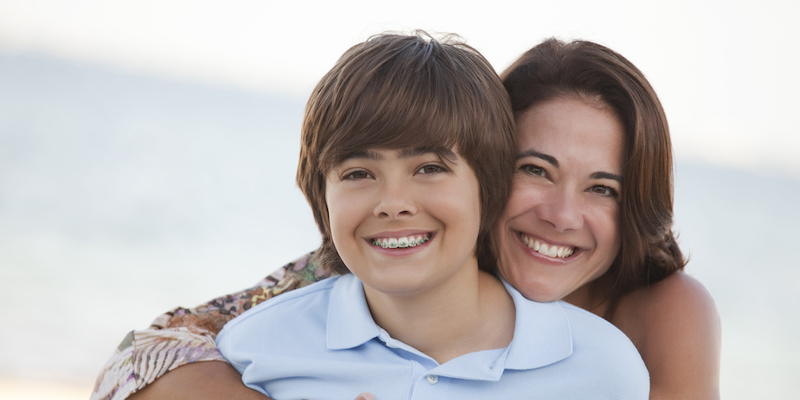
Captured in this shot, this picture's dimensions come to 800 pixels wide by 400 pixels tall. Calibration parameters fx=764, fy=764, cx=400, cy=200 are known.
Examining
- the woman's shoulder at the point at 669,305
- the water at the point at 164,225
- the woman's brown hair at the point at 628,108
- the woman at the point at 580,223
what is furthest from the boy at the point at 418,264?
the water at the point at 164,225

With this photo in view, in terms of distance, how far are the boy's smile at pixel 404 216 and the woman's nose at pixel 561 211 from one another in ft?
1.02

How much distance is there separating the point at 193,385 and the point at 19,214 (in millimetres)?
7745

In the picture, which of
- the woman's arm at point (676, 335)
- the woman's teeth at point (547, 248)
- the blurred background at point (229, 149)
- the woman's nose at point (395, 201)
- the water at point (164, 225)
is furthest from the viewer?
the blurred background at point (229, 149)

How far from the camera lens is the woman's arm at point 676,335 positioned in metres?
2.39

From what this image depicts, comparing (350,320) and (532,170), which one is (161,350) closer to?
(350,320)

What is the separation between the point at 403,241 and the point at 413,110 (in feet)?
1.20

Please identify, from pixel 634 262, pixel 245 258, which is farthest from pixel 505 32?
pixel 634 262

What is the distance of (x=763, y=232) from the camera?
37.0 feet

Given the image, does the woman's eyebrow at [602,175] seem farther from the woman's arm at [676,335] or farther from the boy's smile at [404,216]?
the woman's arm at [676,335]

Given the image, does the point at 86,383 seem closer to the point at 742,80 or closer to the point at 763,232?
the point at 763,232

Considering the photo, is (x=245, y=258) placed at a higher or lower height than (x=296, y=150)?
lower

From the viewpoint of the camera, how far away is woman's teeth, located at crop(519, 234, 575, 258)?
8.21 feet

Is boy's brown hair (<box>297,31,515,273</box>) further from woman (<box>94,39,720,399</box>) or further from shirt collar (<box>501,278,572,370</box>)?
shirt collar (<box>501,278,572,370</box>)

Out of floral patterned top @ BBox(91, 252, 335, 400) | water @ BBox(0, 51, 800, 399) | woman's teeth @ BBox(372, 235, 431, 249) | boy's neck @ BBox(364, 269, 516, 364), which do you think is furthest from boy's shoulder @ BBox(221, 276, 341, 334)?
water @ BBox(0, 51, 800, 399)
